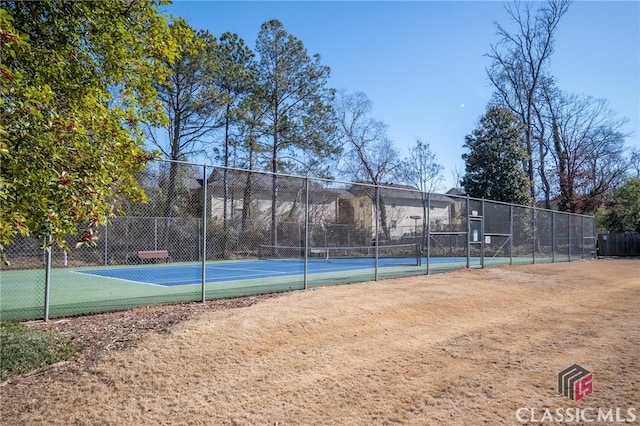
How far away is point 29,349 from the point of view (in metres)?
4.38

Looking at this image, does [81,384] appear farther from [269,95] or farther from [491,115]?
[491,115]

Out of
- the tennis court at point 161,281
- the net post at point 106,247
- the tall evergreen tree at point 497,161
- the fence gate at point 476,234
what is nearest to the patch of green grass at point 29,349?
the tennis court at point 161,281

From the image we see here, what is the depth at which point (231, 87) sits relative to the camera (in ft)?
78.4

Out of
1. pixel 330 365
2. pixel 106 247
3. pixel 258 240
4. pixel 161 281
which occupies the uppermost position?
pixel 258 240

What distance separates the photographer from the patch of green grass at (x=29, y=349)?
13.4ft

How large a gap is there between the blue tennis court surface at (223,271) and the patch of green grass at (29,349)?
5613 millimetres

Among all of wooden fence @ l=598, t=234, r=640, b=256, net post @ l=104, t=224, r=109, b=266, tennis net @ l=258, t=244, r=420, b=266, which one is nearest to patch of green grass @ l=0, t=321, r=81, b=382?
net post @ l=104, t=224, r=109, b=266

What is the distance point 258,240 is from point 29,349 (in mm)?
10772

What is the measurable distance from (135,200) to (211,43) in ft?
66.1

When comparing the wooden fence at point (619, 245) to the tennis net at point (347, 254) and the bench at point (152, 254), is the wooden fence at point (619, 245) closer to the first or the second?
the tennis net at point (347, 254)

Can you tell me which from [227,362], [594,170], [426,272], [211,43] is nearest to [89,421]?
[227,362]

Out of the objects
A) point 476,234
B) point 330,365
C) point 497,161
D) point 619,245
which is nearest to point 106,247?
point 330,365

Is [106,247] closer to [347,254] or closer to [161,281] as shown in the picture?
[161,281]

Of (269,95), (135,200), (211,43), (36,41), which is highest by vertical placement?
(211,43)
